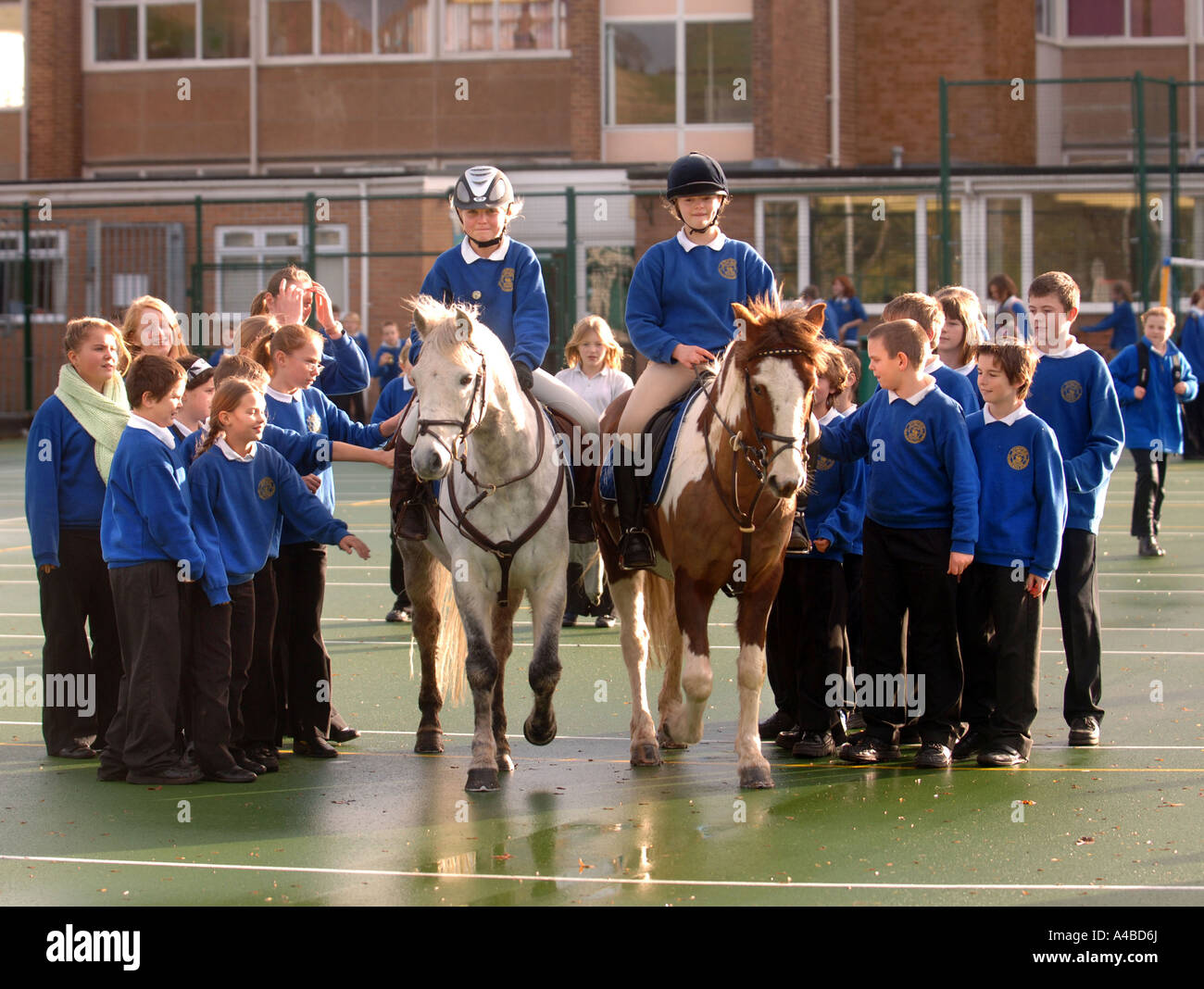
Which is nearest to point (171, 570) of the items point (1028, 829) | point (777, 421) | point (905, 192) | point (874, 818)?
point (777, 421)

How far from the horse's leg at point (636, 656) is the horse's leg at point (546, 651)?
49 centimetres

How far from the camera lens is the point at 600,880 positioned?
609cm

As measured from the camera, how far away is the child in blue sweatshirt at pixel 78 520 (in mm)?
8312

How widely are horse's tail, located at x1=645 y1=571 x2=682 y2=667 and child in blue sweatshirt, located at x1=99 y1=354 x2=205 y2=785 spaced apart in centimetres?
252

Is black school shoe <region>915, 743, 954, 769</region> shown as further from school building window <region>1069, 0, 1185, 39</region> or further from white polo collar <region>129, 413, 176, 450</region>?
school building window <region>1069, 0, 1185, 39</region>

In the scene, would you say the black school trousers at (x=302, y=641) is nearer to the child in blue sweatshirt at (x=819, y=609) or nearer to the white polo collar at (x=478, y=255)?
the white polo collar at (x=478, y=255)

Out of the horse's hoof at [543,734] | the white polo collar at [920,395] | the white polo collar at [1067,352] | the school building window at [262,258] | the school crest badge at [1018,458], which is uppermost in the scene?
the school building window at [262,258]

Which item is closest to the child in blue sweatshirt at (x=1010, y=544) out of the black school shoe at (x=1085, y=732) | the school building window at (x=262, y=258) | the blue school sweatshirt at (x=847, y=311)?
the black school shoe at (x=1085, y=732)

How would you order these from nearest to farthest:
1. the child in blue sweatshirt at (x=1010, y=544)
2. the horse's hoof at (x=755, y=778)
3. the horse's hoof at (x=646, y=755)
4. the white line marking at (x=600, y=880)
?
the white line marking at (x=600, y=880)
the horse's hoof at (x=755, y=778)
the child in blue sweatshirt at (x=1010, y=544)
the horse's hoof at (x=646, y=755)

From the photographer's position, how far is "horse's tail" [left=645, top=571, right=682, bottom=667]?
8852 mm

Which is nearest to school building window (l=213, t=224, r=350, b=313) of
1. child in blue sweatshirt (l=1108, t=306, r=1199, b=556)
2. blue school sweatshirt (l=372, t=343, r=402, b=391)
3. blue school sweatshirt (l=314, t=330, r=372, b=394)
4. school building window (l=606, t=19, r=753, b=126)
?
blue school sweatshirt (l=372, t=343, r=402, b=391)

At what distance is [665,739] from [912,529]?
1.75 metres

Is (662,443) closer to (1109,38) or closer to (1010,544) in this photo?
(1010,544)
